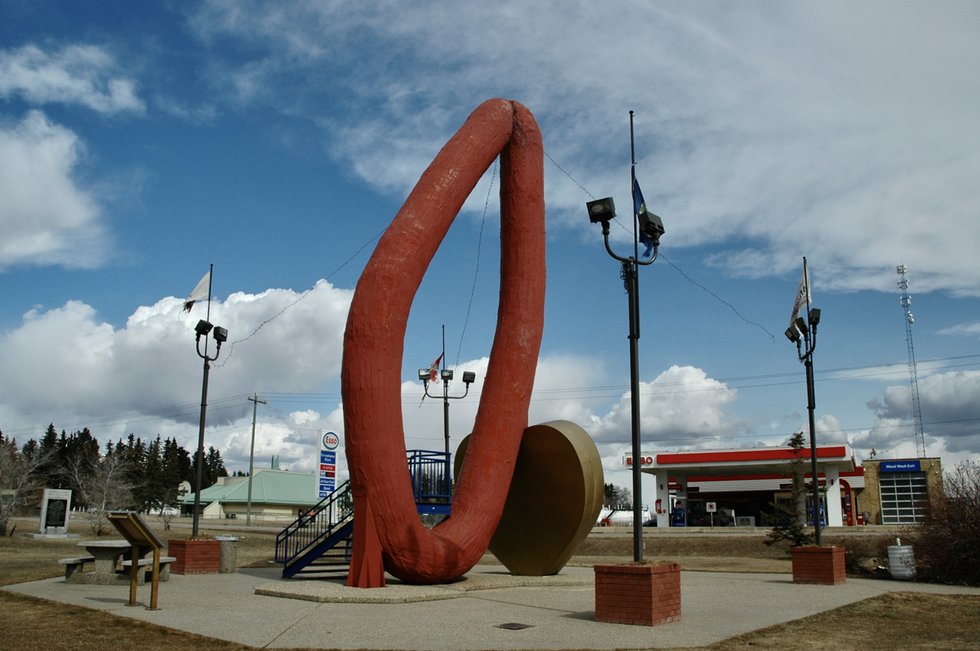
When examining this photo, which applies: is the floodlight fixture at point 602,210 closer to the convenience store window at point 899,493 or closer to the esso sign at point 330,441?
the esso sign at point 330,441

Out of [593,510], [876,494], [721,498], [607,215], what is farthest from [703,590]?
[876,494]

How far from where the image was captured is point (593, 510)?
16203 mm

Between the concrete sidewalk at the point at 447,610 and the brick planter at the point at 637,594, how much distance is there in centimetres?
22

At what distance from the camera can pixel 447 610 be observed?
38.3 feet

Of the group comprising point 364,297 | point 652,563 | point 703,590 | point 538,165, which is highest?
point 538,165

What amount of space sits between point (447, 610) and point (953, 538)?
13.0m

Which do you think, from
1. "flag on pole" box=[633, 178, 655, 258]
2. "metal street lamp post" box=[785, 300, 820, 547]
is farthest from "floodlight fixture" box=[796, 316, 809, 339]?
"flag on pole" box=[633, 178, 655, 258]

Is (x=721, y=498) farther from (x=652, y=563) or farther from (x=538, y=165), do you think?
(x=652, y=563)

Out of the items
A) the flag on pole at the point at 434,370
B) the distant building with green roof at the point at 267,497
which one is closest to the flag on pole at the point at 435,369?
the flag on pole at the point at 434,370

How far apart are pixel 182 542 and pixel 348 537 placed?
15.3ft

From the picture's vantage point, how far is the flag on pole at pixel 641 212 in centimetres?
1211

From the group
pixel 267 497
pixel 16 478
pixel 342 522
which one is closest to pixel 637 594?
pixel 342 522

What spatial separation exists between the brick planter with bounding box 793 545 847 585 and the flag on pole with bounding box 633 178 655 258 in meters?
9.36

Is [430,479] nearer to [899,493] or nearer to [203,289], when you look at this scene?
[203,289]
